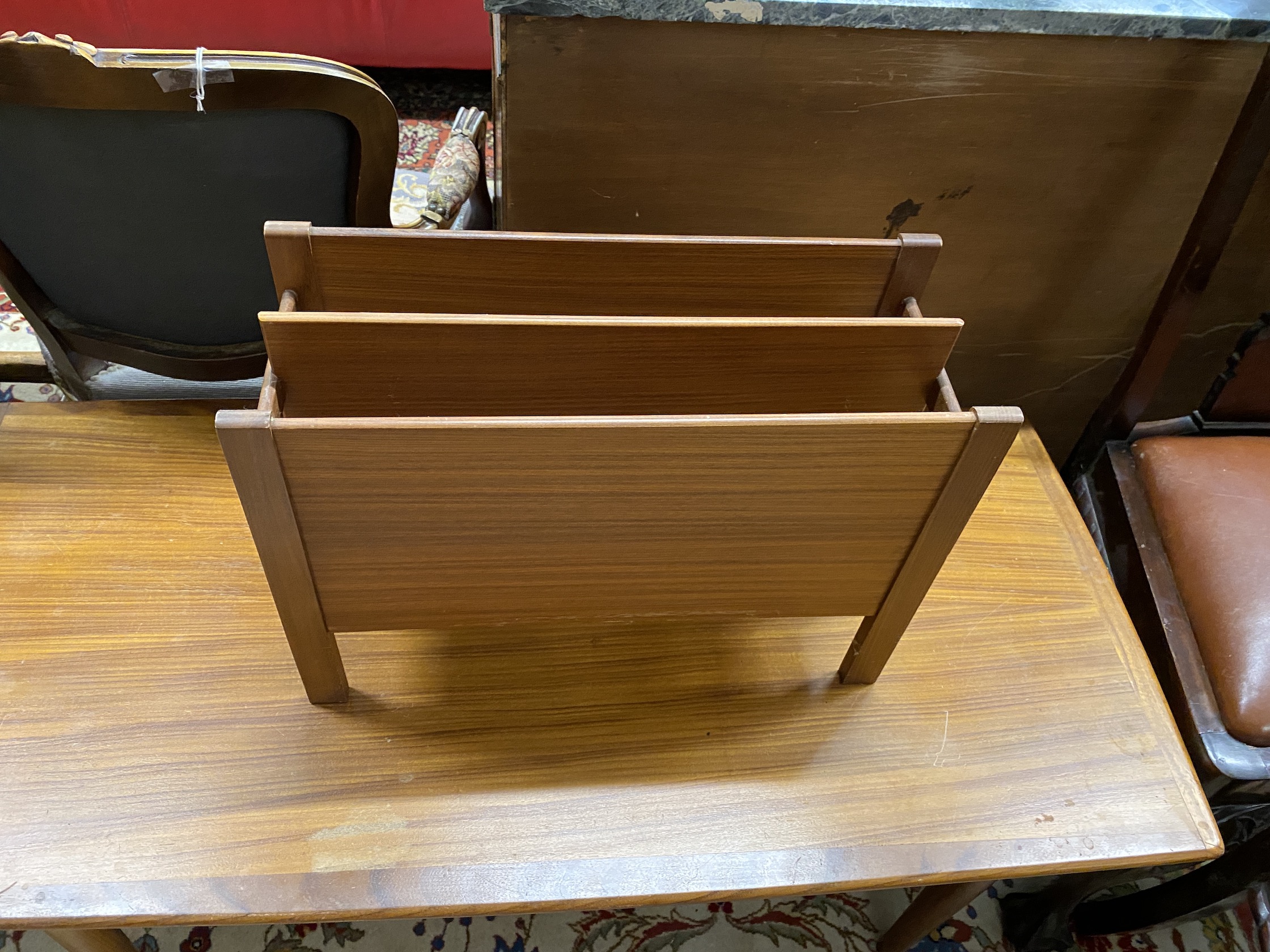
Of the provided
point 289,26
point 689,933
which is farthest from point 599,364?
point 289,26

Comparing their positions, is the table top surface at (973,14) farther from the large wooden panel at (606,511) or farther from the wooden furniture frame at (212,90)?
the large wooden panel at (606,511)

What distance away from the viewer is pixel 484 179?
140 cm

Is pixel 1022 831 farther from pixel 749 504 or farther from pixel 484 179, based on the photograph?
pixel 484 179

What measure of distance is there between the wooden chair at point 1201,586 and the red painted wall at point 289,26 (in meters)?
1.93

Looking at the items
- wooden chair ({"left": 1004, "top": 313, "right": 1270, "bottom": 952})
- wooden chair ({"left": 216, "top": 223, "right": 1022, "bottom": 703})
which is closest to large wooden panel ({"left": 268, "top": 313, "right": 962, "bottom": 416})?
wooden chair ({"left": 216, "top": 223, "right": 1022, "bottom": 703})

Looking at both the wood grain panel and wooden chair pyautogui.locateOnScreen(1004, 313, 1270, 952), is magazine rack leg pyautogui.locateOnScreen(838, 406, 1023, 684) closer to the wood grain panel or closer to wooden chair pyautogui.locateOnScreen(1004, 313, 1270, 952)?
the wood grain panel

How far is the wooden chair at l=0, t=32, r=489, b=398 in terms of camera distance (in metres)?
0.70

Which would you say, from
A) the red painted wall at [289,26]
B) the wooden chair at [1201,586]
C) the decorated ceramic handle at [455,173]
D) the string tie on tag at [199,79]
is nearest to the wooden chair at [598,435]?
the string tie on tag at [199,79]

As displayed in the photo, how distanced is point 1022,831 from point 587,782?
359 mm

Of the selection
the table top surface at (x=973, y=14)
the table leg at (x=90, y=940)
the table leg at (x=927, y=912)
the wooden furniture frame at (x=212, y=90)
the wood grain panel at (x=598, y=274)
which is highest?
the table top surface at (x=973, y=14)

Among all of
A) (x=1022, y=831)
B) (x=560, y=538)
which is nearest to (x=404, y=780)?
(x=560, y=538)

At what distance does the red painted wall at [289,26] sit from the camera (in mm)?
2186

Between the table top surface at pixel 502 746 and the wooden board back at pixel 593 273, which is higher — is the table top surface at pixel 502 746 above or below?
below

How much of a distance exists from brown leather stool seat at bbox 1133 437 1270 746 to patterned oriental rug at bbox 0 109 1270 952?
17.7 inches
